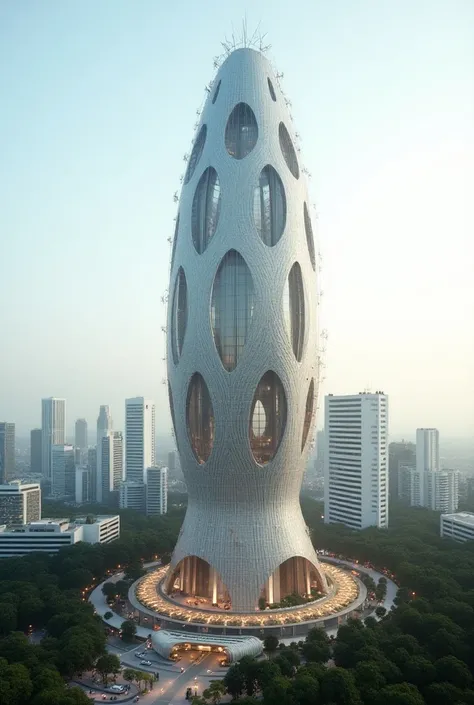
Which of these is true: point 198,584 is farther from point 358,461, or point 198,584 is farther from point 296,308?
point 358,461

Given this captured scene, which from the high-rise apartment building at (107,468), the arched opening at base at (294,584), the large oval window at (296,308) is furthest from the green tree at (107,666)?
the high-rise apartment building at (107,468)

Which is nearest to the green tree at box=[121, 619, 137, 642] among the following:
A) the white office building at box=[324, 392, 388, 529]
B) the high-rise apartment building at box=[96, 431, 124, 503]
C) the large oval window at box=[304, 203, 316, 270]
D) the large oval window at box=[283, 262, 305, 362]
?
the large oval window at box=[283, 262, 305, 362]

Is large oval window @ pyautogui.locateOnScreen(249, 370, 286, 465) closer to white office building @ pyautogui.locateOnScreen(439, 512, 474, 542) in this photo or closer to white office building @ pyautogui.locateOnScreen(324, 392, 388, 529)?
white office building @ pyautogui.locateOnScreen(439, 512, 474, 542)

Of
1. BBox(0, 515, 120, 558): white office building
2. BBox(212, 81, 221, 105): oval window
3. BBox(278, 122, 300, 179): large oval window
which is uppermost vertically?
BBox(212, 81, 221, 105): oval window

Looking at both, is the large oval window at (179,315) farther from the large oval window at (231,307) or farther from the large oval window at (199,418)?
the large oval window at (231,307)

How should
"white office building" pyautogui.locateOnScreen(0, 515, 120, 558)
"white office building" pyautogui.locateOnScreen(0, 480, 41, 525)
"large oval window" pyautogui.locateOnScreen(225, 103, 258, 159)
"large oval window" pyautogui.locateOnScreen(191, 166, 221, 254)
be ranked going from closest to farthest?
"large oval window" pyautogui.locateOnScreen(191, 166, 221, 254) < "large oval window" pyautogui.locateOnScreen(225, 103, 258, 159) < "white office building" pyautogui.locateOnScreen(0, 515, 120, 558) < "white office building" pyautogui.locateOnScreen(0, 480, 41, 525)
